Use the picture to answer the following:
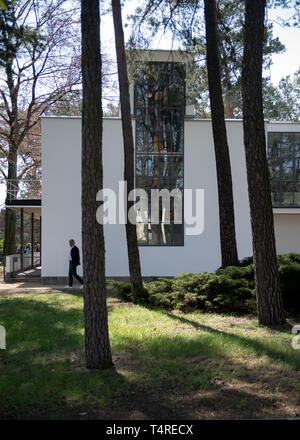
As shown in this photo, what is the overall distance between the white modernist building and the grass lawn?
878cm

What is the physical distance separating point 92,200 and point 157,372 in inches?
92.3

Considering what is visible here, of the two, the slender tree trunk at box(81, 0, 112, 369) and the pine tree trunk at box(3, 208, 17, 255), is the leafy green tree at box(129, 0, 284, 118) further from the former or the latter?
the pine tree trunk at box(3, 208, 17, 255)

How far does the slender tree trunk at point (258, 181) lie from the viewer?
25.0ft

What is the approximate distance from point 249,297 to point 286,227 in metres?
11.3

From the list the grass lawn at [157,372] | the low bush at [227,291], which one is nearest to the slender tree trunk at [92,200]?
the grass lawn at [157,372]

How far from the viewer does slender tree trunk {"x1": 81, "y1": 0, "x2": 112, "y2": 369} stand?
5602 mm

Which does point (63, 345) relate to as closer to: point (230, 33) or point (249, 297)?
point (249, 297)

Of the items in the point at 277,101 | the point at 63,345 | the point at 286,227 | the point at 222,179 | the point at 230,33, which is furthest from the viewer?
the point at 277,101

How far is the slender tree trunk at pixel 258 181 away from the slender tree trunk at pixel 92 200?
3.20 m

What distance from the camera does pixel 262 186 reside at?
7.79m

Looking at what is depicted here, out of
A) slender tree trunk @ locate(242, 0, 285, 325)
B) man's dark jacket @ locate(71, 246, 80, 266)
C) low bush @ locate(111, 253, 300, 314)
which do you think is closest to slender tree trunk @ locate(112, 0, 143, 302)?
low bush @ locate(111, 253, 300, 314)

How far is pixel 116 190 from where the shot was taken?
17.7 meters

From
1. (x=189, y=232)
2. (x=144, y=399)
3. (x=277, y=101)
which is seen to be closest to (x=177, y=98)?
(x=189, y=232)

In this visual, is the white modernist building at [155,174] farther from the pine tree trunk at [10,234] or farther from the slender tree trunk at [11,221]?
the pine tree trunk at [10,234]
